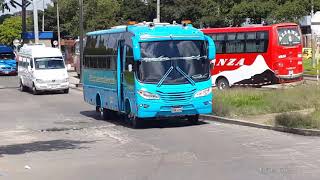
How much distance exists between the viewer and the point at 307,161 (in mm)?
11547

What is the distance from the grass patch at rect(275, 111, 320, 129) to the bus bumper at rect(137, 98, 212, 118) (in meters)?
2.33

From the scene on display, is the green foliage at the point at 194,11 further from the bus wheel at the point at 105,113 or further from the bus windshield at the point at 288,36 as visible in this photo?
the bus wheel at the point at 105,113

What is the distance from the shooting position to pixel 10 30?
128 meters

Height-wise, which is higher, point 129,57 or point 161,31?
point 161,31

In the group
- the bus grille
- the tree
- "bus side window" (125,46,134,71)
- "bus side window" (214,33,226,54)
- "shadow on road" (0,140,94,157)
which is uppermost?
the tree

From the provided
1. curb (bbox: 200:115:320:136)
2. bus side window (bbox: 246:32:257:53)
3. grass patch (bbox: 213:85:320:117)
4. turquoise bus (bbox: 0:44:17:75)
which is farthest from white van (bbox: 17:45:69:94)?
turquoise bus (bbox: 0:44:17:75)

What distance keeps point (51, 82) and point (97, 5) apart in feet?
120

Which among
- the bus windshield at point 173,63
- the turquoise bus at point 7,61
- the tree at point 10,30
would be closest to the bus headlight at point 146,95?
the bus windshield at point 173,63

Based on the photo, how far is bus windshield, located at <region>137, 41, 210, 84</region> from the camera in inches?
696

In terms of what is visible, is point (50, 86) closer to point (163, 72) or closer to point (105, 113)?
point (105, 113)

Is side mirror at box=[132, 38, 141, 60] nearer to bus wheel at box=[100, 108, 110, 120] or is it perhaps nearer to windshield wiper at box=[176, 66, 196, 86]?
windshield wiper at box=[176, 66, 196, 86]

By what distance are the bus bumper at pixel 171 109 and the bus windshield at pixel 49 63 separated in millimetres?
18386

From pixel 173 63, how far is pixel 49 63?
18.7 metres

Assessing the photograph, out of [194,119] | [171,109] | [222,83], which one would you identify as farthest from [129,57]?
[222,83]
